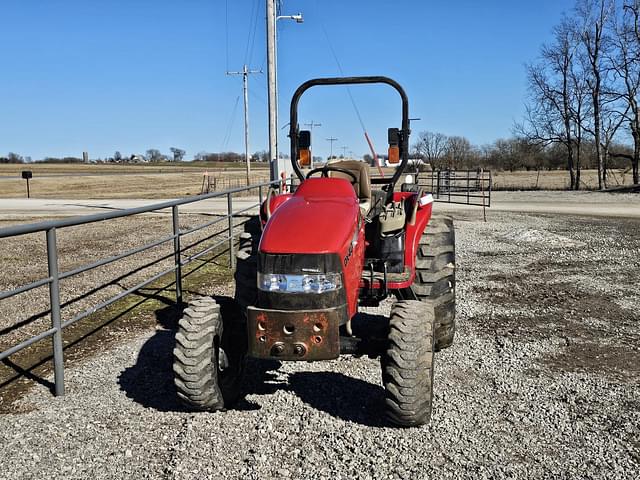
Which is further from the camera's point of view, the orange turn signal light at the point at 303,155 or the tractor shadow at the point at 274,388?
the orange turn signal light at the point at 303,155

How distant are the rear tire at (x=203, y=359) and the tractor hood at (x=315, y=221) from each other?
657 millimetres

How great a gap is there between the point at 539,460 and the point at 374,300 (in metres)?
1.55

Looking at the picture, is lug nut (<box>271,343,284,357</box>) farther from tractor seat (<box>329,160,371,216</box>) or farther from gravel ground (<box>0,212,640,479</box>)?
tractor seat (<box>329,160,371,216</box>)

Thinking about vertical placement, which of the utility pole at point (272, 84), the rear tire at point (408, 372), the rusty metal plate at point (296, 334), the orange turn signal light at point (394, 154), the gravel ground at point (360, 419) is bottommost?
the gravel ground at point (360, 419)

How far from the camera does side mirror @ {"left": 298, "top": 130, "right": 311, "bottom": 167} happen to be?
16.8 ft

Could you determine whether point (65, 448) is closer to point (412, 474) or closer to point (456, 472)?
point (412, 474)

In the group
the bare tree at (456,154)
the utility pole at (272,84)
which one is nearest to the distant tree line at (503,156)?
the bare tree at (456,154)

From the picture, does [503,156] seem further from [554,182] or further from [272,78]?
[272,78]

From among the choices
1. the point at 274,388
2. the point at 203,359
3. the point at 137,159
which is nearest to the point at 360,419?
the point at 274,388

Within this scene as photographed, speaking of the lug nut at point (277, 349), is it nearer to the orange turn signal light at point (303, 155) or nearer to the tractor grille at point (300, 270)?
the tractor grille at point (300, 270)

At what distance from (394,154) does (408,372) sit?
1995 millimetres

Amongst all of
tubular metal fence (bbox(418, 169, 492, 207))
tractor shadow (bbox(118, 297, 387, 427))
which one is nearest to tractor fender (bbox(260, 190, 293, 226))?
tractor shadow (bbox(118, 297, 387, 427))

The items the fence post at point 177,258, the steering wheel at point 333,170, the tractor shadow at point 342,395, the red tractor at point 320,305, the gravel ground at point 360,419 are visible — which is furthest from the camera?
the fence post at point 177,258

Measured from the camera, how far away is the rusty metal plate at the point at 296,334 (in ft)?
11.3
